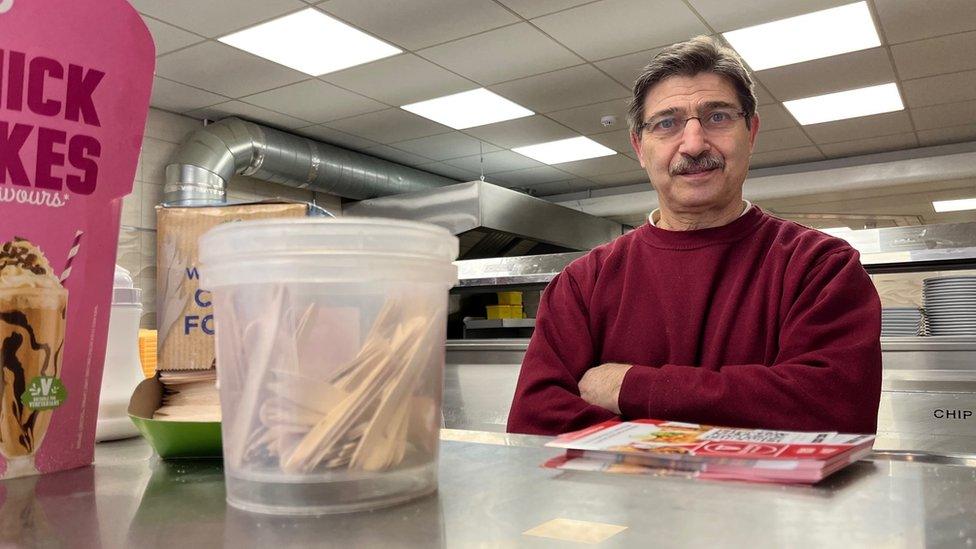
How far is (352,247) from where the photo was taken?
0.49 metres

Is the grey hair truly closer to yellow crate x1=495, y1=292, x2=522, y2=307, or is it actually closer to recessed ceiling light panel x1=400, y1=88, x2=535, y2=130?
recessed ceiling light panel x1=400, y1=88, x2=535, y2=130

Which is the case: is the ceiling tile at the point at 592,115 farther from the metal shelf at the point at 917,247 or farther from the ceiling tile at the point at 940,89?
the metal shelf at the point at 917,247

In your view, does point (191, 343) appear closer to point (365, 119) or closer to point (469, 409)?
point (469, 409)

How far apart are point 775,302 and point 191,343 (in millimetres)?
1122

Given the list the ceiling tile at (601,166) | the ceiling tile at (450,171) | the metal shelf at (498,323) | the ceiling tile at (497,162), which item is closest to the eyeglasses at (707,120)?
the metal shelf at (498,323)

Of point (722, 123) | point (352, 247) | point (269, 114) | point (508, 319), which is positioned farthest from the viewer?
point (508, 319)

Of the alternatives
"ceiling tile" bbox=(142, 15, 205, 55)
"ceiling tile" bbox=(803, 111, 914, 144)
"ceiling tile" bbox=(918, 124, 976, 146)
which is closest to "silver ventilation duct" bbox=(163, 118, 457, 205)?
"ceiling tile" bbox=(142, 15, 205, 55)

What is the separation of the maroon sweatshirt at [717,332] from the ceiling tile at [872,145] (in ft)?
17.5

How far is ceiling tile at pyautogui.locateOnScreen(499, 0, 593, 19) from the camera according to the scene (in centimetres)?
380

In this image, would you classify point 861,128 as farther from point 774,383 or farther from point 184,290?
point 184,290

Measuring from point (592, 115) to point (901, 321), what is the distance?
3276mm

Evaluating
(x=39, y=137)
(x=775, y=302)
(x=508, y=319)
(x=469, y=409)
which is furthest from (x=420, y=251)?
(x=508, y=319)

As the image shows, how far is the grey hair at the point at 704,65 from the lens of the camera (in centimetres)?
176

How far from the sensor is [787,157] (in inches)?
272
